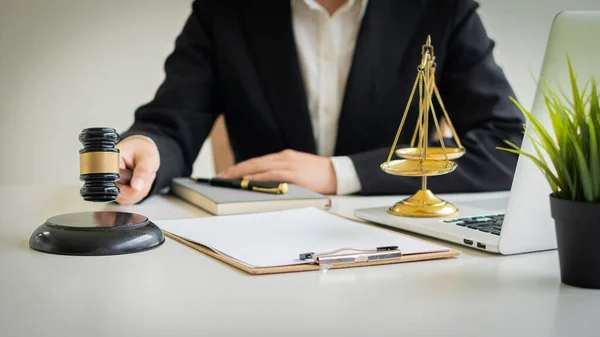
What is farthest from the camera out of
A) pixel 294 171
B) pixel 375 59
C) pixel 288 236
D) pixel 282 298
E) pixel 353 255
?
pixel 375 59

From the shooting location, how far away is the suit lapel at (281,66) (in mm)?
1824

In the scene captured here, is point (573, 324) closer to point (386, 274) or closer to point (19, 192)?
point (386, 274)

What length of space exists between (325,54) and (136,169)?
2.60 feet

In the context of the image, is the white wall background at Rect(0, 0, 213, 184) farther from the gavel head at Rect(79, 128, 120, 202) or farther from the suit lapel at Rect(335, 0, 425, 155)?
the gavel head at Rect(79, 128, 120, 202)

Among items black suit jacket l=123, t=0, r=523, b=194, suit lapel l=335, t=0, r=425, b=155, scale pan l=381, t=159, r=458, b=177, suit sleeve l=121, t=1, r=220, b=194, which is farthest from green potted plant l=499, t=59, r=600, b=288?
suit lapel l=335, t=0, r=425, b=155

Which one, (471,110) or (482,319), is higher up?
(471,110)

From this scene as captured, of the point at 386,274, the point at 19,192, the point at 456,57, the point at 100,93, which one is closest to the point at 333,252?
the point at 386,274

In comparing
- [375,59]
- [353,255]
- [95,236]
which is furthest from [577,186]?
[375,59]

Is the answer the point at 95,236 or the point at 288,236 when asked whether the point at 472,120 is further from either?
the point at 95,236

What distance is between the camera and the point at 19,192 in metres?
1.41

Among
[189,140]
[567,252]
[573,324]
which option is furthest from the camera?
[189,140]

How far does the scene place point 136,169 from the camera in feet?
4.06

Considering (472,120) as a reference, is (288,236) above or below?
below

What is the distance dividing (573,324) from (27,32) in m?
3.10
